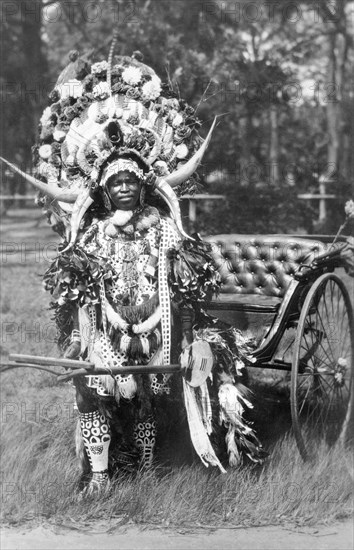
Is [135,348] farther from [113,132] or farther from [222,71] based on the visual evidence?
[222,71]

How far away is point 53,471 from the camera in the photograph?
5.03 meters

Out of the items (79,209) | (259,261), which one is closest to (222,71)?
(259,261)

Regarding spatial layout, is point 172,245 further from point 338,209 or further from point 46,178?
point 338,209

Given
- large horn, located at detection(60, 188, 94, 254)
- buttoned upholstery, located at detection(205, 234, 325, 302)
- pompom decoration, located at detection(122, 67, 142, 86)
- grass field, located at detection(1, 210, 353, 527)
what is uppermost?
pompom decoration, located at detection(122, 67, 142, 86)

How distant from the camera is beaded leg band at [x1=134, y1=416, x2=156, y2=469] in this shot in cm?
504

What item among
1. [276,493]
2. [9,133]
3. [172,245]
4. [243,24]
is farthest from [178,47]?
[276,493]

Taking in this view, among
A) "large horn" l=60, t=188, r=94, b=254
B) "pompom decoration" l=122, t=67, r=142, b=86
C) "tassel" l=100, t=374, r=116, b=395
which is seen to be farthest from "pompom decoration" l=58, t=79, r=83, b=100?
"tassel" l=100, t=374, r=116, b=395

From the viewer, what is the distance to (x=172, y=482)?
4898 mm

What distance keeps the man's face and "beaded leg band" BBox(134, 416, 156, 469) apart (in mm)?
1383

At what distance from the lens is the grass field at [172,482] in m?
4.63

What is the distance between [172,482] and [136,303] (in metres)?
1.14

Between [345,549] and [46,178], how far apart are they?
10.2ft

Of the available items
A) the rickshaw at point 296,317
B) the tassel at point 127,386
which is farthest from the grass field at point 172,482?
the tassel at point 127,386

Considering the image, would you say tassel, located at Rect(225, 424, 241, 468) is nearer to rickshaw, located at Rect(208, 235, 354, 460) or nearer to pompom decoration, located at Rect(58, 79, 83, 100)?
rickshaw, located at Rect(208, 235, 354, 460)
